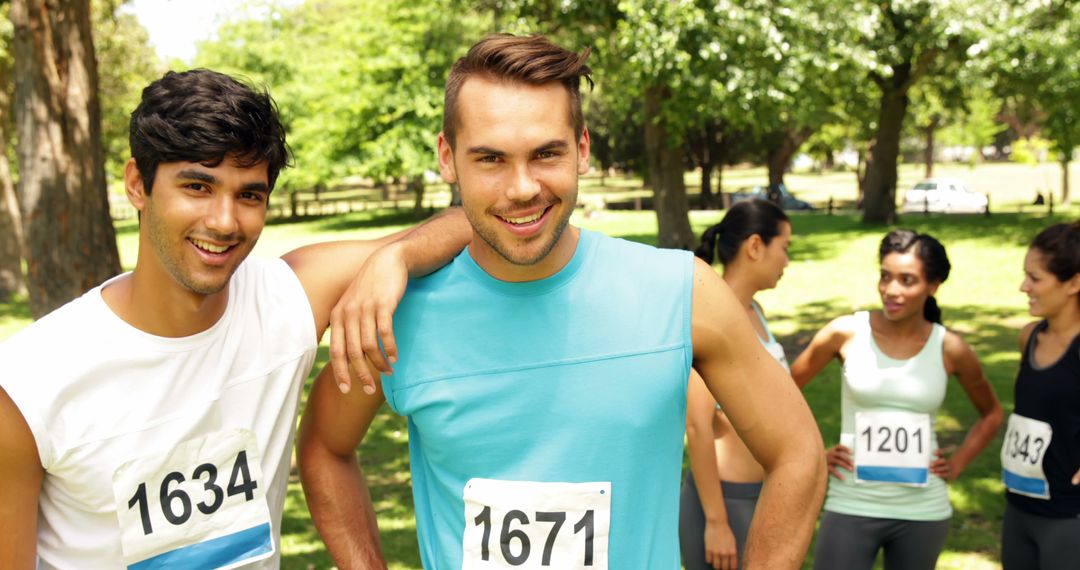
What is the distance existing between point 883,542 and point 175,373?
288 centimetres

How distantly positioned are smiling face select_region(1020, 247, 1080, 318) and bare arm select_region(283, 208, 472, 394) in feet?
8.71

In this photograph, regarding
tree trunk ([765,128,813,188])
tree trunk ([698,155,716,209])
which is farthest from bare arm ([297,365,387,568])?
tree trunk ([765,128,813,188])

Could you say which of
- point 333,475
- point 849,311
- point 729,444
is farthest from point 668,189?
point 333,475

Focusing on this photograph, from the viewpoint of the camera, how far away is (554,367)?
2.29m

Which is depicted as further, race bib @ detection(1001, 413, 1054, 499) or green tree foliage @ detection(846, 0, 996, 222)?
green tree foliage @ detection(846, 0, 996, 222)

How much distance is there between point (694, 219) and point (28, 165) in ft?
82.0

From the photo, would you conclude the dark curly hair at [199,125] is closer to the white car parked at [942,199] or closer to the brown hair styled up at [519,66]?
the brown hair styled up at [519,66]

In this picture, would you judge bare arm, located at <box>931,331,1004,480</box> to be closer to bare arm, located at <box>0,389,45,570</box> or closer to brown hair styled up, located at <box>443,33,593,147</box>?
brown hair styled up, located at <box>443,33,593,147</box>

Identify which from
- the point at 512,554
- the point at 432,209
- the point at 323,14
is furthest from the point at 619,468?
the point at 323,14

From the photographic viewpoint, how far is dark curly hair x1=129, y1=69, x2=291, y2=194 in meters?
2.40

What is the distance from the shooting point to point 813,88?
1998cm

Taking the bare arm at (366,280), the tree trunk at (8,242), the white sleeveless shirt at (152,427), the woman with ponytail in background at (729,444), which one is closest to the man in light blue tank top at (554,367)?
the bare arm at (366,280)

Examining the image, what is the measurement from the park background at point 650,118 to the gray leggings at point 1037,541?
1766mm

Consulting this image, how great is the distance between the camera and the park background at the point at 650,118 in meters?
7.04
